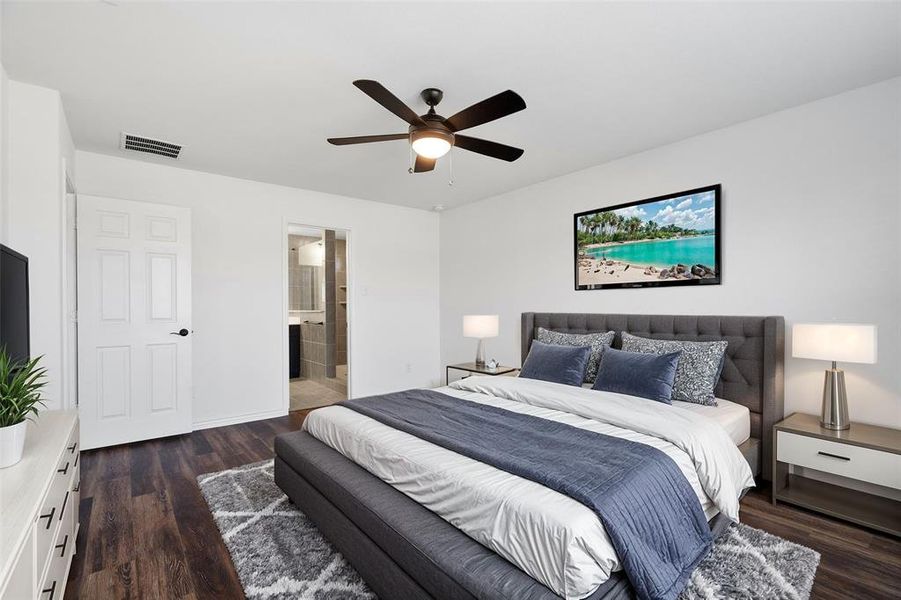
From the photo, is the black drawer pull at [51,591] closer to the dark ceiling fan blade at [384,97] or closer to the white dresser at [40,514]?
the white dresser at [40,514]

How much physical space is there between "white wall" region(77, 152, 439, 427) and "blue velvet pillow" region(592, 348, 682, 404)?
3125mm

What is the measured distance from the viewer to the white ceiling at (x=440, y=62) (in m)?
2.04

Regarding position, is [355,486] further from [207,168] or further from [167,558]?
[207,168]

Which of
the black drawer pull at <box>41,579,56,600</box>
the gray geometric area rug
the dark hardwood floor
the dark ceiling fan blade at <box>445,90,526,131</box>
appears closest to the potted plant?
the black drawer pull at <box>41,579,56,600</box>

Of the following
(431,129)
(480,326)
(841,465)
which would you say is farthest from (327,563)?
(480,326)

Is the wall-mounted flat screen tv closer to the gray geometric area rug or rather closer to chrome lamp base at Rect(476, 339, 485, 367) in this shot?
chrome lamp base at Rect(476, 339, 485, 367)

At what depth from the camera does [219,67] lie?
248cm

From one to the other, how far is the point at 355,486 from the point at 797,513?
2579 millimetres

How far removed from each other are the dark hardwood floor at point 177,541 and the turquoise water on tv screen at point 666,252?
5.61 feet

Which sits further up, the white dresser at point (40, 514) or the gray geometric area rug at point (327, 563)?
the white dresser at point (40, 514)

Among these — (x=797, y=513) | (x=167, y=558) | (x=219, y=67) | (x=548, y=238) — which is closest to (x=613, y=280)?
(x=548, y=238)

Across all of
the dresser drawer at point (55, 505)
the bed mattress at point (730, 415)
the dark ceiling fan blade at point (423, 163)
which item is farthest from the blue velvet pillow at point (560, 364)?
the dresser drawer at point (55, 505)

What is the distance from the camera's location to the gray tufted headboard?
2918mm

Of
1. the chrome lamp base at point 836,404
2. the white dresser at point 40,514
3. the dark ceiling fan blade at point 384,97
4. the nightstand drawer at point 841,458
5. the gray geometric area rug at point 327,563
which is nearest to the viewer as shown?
the white dresser at point 40,514
